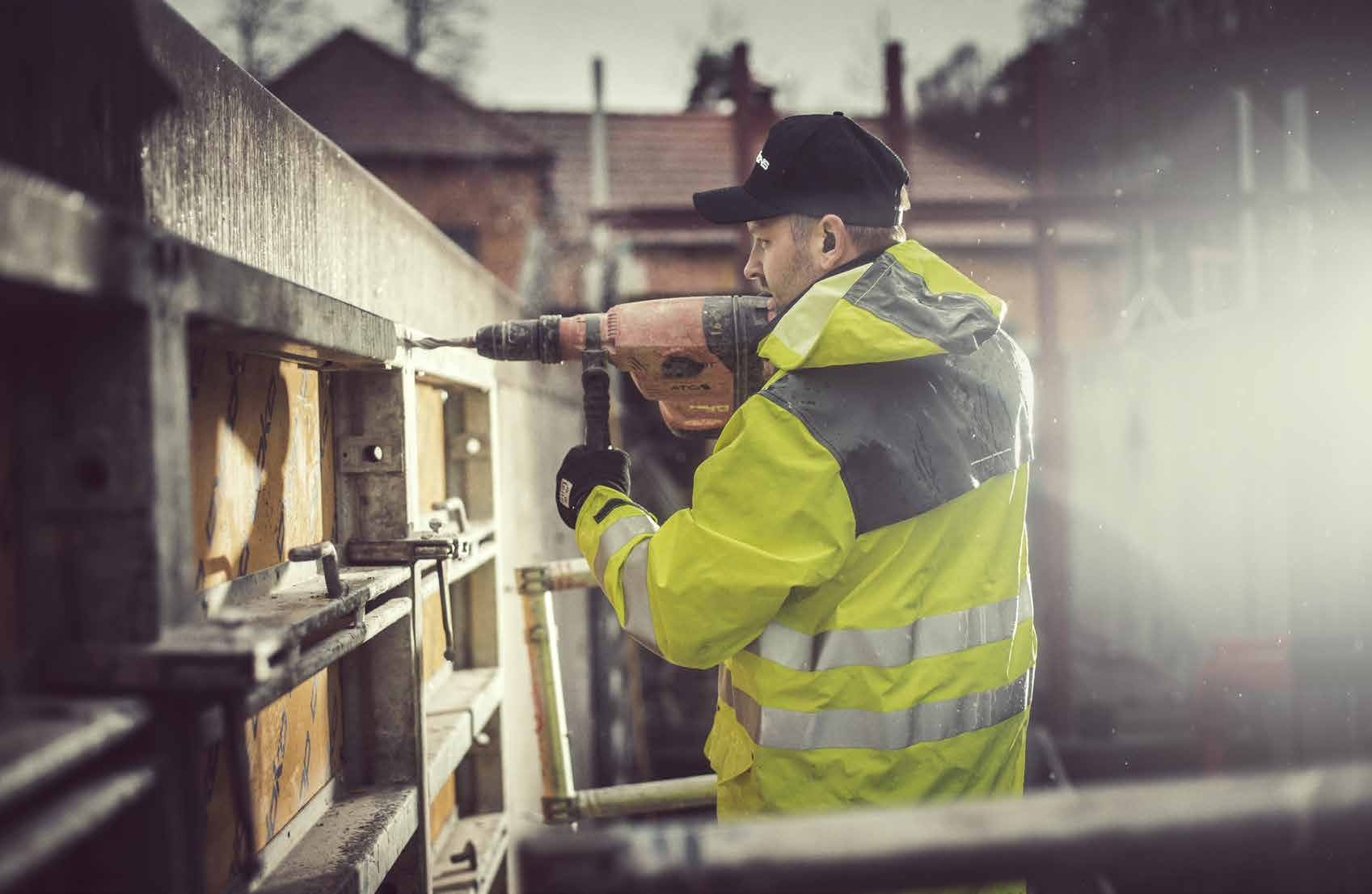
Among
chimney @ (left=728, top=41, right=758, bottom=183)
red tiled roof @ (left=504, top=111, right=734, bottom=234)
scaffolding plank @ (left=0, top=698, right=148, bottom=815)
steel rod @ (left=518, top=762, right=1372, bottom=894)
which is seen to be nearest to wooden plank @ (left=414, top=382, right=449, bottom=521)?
scaffolding plank @ (left=0, top=698, right=148, bottom=815)

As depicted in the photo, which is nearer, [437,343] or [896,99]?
[437,343]

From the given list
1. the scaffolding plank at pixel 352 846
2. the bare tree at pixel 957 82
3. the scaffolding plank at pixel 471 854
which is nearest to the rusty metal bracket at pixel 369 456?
the scaffolding plank at pixel 352 846

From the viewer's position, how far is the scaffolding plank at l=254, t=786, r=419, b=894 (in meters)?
1.60

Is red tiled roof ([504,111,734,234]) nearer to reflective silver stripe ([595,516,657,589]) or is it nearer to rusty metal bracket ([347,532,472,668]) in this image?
rusty metal bracket ([347,532,472,668])

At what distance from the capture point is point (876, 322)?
5.17 ft

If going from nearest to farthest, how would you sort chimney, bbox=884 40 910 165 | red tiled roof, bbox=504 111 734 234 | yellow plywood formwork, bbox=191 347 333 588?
yellow plywood formwork, bbox=191 347 333 588 < chimney, bbox=884 40 910 165 < red tiled roof, bbox=504 111 734 234

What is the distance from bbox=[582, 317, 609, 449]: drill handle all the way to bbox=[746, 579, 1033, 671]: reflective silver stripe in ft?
2.25

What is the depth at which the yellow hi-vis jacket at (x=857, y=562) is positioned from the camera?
1574 mm

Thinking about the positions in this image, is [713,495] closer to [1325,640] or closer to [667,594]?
[667,594]

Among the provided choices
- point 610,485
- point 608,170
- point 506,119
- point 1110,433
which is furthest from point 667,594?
point 608,170

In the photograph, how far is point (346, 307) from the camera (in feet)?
5.17

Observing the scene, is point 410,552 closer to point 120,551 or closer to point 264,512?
point 264,512

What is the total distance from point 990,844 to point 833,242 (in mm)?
1443

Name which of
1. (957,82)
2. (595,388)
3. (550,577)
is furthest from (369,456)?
(957,82)
